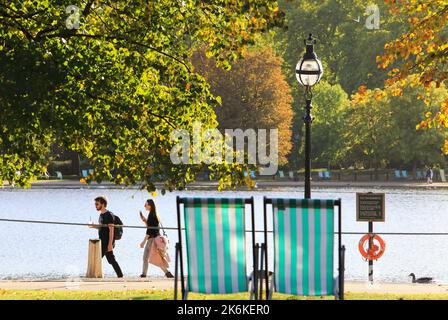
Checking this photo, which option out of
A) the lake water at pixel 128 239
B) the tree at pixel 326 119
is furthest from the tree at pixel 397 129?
the lake water at pixel 128 239

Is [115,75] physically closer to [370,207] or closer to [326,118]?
[370,207]

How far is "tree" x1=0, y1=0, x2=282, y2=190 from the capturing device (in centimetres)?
1430

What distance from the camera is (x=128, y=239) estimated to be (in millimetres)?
32094

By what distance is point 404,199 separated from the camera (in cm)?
5216

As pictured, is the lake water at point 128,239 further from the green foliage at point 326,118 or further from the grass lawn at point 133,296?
the green foliage at point 326,118

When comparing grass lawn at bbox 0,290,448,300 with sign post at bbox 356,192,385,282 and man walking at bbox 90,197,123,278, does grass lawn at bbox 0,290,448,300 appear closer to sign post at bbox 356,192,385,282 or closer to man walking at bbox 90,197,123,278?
sign post at bbox 356,192,385,282

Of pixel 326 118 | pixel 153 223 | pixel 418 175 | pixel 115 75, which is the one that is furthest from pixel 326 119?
pixel 115 75

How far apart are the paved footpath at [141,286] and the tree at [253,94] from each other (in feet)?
207

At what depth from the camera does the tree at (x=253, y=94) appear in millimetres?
80688

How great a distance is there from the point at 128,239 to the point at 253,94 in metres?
51.8

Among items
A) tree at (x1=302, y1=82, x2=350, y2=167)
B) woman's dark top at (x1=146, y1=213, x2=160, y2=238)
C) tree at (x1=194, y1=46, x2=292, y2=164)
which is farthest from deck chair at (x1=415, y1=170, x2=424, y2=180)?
woman's dark top at (x1=146, y1=213, x2=160, y2=238)

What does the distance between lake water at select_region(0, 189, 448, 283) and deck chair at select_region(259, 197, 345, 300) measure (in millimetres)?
5668

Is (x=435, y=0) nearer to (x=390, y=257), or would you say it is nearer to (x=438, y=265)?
(x=438, y=265)

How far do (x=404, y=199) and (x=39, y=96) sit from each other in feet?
130
